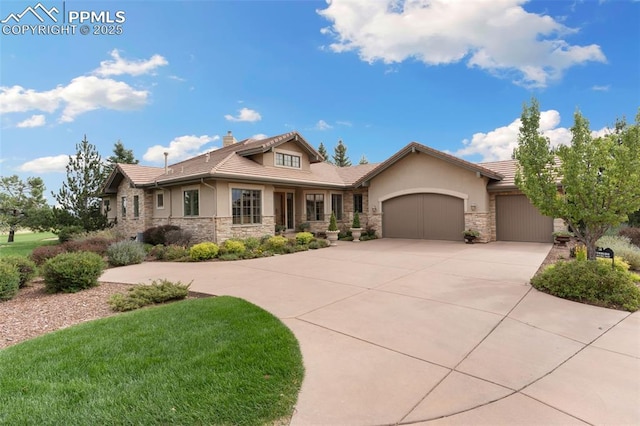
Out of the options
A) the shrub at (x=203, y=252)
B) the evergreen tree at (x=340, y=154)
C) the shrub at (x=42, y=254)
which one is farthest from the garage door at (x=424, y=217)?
the evergreen tree at (x=340, y=154)

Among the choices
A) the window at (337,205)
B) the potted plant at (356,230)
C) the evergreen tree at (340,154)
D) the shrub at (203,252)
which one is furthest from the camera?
the evergreen tree at (340,154)

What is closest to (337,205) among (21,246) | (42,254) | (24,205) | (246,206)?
(246,206)

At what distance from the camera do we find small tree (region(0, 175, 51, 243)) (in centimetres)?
2288

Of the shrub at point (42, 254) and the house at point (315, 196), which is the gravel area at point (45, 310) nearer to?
the shrub at point (42, 254)

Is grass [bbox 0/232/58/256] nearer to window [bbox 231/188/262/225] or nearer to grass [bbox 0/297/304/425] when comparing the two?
window [bbox 231/188/262/225]

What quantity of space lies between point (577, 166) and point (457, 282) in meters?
3.67

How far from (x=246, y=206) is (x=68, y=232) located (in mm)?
11972

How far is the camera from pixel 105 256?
38.5 ft

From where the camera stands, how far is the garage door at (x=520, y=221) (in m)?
14.6

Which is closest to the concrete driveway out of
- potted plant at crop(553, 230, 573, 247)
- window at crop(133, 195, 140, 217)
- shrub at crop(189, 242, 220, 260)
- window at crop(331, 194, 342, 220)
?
shrub at crop(189, 242, 220, 260)

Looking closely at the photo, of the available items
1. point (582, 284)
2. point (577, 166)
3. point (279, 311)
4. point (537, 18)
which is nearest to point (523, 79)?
point (537, 18)

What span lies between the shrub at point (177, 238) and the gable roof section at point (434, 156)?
10024mm

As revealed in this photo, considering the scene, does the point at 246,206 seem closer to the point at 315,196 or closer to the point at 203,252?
the point at 203,252

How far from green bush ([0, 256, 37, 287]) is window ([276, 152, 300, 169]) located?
11.7 m
